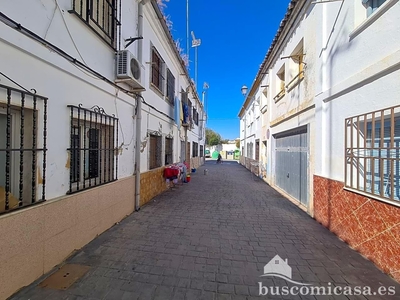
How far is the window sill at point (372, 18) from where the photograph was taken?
2781mm

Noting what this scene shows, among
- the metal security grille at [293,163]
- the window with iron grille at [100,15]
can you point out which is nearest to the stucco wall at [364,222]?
the metal security grille at [293,163]

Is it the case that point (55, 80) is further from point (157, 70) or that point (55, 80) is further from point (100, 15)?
point (157, 70)

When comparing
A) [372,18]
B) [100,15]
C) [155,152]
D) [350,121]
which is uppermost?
[100,15]

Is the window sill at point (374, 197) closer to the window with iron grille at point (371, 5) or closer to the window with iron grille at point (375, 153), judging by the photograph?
the window with iron grille at point (375, 153)

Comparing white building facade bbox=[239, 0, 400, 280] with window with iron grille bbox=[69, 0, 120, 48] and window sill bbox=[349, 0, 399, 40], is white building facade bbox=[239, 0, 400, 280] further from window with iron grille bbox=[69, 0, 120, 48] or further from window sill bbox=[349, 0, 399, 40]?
window with iron grille bbox=[69, 0, 120, 48]

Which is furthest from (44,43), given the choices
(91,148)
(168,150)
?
(168,150)

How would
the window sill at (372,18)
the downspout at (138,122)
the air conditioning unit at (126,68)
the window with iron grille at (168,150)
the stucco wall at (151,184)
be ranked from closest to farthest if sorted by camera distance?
the window sill at (372,18) < the air conditioning unit at (126,68) < the downspout at (138,122) < the stucco wall at (151,184) < the window with iron grille at (168,150)

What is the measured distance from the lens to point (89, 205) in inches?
134

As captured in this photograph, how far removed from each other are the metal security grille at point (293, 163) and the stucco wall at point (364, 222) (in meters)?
1.41

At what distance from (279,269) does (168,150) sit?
689 cm

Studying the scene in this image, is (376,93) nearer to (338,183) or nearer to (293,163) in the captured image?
(338,183)

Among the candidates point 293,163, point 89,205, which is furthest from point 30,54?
point 293,163

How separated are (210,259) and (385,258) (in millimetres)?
2407

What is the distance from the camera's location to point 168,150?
29.4ft
